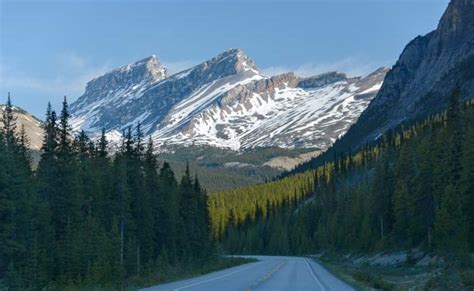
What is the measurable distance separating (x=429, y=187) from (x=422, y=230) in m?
4.70

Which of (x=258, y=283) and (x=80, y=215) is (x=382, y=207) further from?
(x=258, y=283)

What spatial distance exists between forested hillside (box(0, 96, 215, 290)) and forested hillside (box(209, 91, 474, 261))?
2224 cm

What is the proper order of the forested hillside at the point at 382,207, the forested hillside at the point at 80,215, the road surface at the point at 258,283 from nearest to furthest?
the road surface at the point at 258,283
the forested hillside at the point at 80,215
the forested hillside at the point at 382,207

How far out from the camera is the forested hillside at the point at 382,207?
47625mm

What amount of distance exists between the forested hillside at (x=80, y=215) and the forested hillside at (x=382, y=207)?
73.0ft

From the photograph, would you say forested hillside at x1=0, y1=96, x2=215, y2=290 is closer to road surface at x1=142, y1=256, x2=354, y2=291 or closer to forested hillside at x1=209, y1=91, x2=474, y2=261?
road surface at x1=142, y1=256, x2=354, y2=291

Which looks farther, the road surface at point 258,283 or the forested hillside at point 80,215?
the forested hillside at point 80,215

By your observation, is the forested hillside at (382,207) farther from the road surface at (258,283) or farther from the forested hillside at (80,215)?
the forested hillside at (80,215)

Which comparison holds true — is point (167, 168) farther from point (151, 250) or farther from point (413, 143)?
point (413, 143)

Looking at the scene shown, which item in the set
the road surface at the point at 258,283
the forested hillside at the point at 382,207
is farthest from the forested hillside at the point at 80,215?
the forested hillside at the point at 382,207

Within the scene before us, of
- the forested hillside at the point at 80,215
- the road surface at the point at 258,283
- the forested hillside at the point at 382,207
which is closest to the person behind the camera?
the road surface at the point at 258,283

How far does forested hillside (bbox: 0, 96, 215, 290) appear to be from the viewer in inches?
1284

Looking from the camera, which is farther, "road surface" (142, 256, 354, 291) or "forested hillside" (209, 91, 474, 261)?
"forested hillside" (209, 91, 474, 261)

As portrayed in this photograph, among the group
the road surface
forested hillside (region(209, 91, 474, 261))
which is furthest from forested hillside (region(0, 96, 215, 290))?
forested hillside (region(209, 91, 474, 261))
